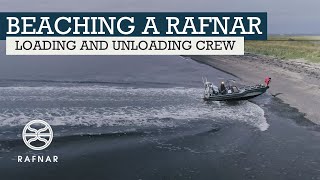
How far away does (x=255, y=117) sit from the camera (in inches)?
1083

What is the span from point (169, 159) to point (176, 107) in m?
11.3

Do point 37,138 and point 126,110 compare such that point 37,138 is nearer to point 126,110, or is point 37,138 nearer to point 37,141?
point 37,141

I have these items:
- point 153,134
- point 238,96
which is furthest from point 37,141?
point 238,96

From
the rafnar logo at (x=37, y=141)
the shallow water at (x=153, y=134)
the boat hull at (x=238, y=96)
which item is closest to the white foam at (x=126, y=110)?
the shallow water at (x=153, y=134)

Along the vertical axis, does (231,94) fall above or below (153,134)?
above

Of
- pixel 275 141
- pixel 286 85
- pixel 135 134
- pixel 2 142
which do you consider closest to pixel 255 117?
pixel 275 141

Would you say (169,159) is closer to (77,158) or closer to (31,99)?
(77,158)

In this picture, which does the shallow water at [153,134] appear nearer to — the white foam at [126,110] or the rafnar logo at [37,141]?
the white foam at [126,110]

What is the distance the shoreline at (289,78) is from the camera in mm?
29509

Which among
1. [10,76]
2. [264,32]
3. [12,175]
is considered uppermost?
[264,32]

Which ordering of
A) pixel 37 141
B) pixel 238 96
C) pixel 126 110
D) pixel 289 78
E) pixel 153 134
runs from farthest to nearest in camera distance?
pixel 289 78, pixel 238 96, pixel 126 110, pixel 153 134, pixel 37 141

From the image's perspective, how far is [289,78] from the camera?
40750 mm

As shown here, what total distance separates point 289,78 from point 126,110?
787 inches

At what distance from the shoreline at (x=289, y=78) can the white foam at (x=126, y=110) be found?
127 inches
